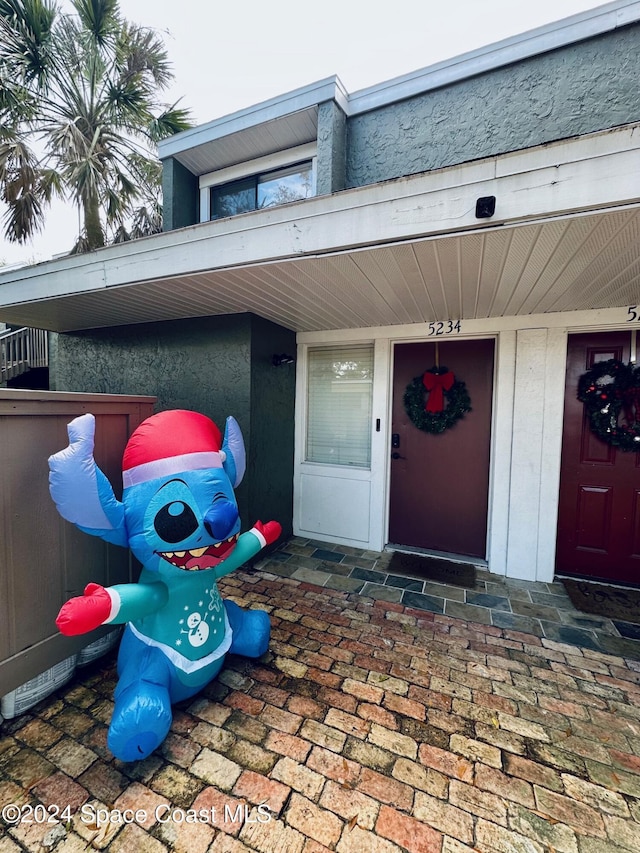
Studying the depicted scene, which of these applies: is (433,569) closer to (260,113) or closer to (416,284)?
(416,284)

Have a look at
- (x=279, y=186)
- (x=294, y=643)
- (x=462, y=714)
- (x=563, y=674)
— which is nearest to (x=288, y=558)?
(x=294, y=643)

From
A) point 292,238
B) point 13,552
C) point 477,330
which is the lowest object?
point 13,552

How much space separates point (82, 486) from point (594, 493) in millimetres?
3816

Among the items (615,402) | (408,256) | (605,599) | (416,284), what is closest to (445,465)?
(615,402)

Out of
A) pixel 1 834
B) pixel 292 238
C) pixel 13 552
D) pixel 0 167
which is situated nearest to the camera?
pixel 1 834

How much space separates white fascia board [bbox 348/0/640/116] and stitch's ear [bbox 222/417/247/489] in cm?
385

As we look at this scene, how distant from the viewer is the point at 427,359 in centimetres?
368

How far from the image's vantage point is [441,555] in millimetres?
3664

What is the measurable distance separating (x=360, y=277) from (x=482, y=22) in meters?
3.59

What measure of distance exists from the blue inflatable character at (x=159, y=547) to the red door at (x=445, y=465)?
236 centimetres

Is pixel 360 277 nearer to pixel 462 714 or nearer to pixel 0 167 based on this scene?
pixel 462 714

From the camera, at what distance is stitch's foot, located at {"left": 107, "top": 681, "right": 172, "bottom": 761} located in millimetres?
1390

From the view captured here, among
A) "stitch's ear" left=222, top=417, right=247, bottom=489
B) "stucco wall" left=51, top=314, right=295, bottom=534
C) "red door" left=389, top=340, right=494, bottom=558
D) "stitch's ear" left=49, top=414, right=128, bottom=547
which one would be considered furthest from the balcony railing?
"red door" left=389, top=340, right=494, bottom=558

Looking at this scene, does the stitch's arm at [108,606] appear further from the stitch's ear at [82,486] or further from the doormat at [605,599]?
the doormat at [605,599]
